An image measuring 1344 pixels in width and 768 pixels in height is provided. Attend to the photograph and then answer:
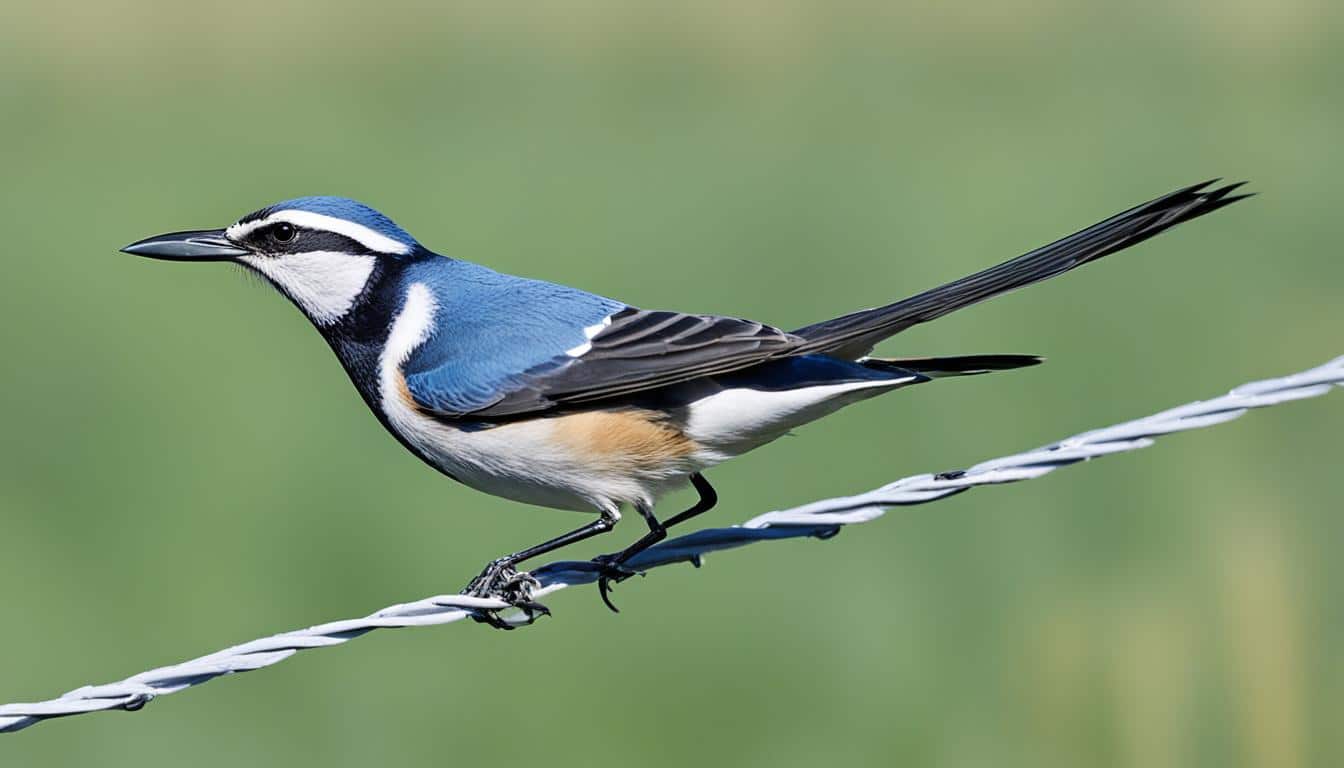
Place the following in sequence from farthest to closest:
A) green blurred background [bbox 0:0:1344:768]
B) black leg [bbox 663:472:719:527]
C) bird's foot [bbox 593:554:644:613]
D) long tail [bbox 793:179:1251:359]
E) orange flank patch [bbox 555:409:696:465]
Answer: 1. green blurred background [bbox 0:0:1344:768]
2. black leg [bbox 663:472:719:527]
3. orange flank patch [bbox 555:409:696:465]
4. bird's foot [bbox 593:554:644:613]
5. long tail [bbox 793:179:1251:359]

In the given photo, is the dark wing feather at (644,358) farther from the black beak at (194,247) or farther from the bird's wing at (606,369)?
the black beak at (194,247)

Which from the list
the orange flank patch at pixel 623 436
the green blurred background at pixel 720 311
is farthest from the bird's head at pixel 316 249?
the green blurred background at pixel 720 311

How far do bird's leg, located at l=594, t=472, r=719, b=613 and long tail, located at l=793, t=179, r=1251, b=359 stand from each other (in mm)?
660

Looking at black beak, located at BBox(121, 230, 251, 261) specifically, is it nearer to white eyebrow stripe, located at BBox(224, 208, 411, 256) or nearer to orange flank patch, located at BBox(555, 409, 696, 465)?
white eyebrow stripe, located at BBox(224, 208, 411, 256)

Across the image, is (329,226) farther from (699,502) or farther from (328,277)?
(699,502)

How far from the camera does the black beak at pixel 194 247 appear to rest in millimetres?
4719

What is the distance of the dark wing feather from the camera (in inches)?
162

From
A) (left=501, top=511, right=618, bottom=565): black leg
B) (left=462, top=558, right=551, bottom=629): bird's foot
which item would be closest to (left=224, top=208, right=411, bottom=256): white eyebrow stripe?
(left=501, top=511, right=618, bottom=565): black leg

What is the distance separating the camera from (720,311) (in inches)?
341

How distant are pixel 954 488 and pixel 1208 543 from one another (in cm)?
379

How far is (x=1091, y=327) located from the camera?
9.40m

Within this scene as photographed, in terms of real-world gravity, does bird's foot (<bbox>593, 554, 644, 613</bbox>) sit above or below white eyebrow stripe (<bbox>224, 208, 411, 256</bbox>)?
below

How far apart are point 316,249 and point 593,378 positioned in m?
0.98

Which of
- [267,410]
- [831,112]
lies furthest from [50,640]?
[831,112]
